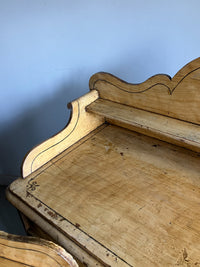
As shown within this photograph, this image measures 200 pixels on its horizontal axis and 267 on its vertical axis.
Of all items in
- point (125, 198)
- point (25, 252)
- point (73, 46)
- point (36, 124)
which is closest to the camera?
point (25, 252)

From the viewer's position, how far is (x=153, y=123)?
33.3 inches

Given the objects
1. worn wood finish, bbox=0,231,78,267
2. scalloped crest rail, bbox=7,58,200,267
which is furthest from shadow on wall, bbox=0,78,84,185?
worn wood finish, bbox=0,231,78,267

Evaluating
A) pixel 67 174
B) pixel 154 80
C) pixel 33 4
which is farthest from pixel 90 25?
pixel 67 174

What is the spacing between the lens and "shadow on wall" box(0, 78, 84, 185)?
1416 millimetres

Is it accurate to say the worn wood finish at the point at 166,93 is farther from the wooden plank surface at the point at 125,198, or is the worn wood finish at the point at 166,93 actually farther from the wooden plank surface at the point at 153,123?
the wooden plank surface at the point at 125,198

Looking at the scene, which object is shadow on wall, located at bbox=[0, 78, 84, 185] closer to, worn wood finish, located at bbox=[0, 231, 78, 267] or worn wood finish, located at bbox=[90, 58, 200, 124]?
worn wood finish, located at bbox=[90, 58, 200, 124]

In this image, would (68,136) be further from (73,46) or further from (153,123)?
(73,46)

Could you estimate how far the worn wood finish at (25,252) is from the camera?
1.49 ft

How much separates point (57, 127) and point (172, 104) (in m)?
0.86

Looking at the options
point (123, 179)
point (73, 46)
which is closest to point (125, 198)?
point (123, 179)

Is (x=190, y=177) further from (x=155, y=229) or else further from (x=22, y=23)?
(x=22, y=23)

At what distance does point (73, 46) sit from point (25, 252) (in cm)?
104

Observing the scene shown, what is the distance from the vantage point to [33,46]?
1249 mm

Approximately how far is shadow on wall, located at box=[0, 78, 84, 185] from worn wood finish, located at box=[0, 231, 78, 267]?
1.03 metres
